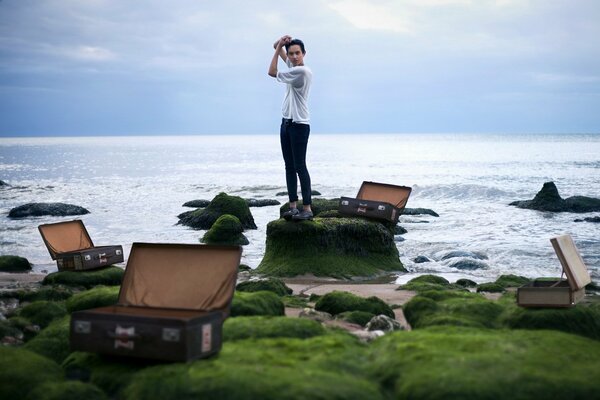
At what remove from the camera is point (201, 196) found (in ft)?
155

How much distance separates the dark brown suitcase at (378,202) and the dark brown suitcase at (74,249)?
16.8 feet

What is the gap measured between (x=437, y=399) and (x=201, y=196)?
138 feet

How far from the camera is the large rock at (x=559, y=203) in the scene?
3256 centimetres

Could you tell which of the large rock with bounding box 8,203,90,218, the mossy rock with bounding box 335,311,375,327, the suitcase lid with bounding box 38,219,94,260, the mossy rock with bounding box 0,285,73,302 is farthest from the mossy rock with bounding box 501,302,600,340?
the large rock with bounding box 8,203,90,218

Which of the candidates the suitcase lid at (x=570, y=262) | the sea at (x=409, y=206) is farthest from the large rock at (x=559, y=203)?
the suitcase lid at (x=570, y=262)

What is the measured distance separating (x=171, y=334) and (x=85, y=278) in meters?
7.01

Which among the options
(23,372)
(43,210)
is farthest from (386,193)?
(43,210)

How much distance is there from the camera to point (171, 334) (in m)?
6.37

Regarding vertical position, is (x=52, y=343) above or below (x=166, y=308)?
below

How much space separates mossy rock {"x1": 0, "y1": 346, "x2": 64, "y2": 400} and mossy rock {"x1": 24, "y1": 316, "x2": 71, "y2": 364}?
58 centimetres

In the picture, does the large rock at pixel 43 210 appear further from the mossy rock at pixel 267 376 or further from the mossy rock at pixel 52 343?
the mossy rock at pixel 267 376

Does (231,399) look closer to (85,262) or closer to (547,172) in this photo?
(85,262)

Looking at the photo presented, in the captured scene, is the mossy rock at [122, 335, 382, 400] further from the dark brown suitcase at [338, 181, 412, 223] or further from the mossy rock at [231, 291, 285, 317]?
the dark brown suitcase at [338, 181, 412, 223]

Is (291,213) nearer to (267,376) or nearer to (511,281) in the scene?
(511,281)
